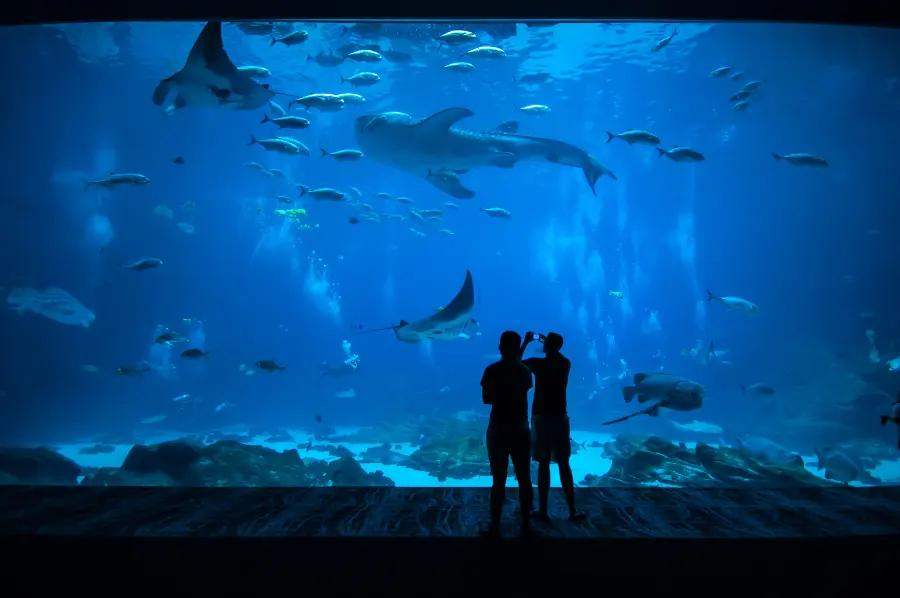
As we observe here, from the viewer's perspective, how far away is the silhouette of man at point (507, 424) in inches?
132

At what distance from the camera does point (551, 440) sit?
3.73 metres

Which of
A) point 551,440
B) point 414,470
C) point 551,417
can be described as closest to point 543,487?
point 551,440

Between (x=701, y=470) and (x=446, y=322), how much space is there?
18.4ft

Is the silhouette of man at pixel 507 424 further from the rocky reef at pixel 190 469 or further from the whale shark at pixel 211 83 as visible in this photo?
the rocky reef at pixel 190 469

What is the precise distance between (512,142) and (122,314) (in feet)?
97.4

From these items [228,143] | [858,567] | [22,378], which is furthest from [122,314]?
[858,567]

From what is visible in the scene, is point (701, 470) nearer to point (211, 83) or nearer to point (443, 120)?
point (443, 120)

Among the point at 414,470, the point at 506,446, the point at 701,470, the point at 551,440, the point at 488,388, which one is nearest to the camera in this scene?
the point at 506,446

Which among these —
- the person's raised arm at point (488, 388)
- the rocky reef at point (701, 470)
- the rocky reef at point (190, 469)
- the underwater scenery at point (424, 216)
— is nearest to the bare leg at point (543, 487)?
the person's raised arm at point (488, 388)

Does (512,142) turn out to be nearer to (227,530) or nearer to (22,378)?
(227,530)

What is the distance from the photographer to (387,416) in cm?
2361

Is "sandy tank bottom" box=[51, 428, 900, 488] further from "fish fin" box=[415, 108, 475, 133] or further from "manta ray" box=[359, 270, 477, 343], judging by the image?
"fish fin" box=[415, 108, 475, 133]

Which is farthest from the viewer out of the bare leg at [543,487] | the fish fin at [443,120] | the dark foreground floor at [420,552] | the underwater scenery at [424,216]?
the underwater scenery at [424,216]

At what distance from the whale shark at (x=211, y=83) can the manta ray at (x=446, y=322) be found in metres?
3.46
